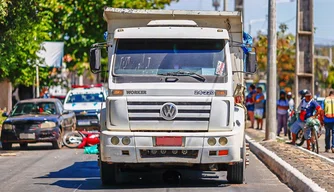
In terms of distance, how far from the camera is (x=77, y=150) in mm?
25609

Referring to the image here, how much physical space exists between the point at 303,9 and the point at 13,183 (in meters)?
16.7

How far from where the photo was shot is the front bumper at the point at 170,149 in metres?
14.3

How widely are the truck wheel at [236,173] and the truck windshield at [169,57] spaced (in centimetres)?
173

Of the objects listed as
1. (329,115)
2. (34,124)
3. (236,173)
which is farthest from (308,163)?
(34,124)

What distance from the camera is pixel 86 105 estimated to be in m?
31.8

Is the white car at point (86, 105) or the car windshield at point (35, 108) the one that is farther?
the white car at point (86, 105)

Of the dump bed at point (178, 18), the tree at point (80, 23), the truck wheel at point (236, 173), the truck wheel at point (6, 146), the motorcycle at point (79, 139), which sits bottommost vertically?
the truck wheel at point (6, 146)

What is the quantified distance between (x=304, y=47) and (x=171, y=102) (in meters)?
17.4

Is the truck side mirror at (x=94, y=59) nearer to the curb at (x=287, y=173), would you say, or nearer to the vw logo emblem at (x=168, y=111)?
the vw logo emblem at (x=168, y=111)

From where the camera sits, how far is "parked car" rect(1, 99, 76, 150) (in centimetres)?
2559

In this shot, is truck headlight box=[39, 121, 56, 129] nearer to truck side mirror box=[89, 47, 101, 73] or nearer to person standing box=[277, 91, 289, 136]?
person standing box=[277, 91, 289, 136]

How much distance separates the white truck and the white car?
15129 millimetres

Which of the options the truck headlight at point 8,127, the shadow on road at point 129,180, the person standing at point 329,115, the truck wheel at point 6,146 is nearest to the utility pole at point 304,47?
the person standing at point 329,115

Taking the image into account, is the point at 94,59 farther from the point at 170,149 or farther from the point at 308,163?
the point at 308,163
